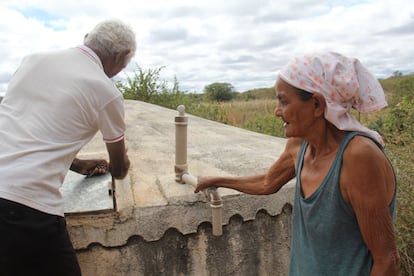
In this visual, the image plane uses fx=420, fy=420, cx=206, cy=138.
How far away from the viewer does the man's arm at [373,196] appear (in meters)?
1.35

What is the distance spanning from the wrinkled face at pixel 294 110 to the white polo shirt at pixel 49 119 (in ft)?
2.71

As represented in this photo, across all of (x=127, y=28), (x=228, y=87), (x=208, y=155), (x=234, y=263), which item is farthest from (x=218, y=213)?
(x=228, y=87)

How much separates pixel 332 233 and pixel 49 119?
1.27 metres

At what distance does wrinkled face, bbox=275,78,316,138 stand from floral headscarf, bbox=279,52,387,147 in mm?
54

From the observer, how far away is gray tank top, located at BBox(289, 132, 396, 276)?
1.46 m

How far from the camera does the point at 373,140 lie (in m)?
1.44

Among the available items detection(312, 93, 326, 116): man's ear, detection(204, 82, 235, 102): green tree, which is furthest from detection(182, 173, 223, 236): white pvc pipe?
detection(204, 82, 235, 102): green tree

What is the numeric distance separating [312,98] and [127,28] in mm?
1146

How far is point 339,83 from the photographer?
1.42m

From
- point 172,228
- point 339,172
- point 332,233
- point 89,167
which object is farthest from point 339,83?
point 89,167

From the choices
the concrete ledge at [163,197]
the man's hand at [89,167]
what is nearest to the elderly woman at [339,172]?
the concrete ledge at [163,197]

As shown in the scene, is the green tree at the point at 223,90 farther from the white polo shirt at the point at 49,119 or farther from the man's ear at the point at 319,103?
the man's ear at the point at 319,103

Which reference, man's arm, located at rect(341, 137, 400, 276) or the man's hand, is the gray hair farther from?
man's arm, located at rect(341, 137, 400, 276)

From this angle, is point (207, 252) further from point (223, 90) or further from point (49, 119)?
point (223, 90)
